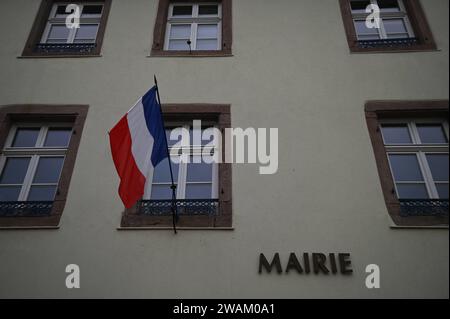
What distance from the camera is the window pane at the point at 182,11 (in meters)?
7.19

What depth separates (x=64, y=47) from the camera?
21.2ft

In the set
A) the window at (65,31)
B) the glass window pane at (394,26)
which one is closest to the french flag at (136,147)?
the window at (65,31)

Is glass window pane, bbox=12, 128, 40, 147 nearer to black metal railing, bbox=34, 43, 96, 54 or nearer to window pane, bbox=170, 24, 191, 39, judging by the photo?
black metal railing, bbox=34, 43, 96, 54

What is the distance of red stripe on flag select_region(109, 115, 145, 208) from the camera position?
4.18 m

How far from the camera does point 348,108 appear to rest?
5.44 meters

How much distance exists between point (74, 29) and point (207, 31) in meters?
2.40

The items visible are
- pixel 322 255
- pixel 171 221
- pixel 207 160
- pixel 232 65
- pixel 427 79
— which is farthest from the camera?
pixel 232 65

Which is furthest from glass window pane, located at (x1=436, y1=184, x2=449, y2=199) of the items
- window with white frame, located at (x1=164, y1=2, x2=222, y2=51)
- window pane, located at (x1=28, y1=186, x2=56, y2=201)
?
window pane, located at (x1=28, y1=186, x2=56, y2=201)

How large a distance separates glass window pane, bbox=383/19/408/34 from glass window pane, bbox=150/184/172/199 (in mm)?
4654

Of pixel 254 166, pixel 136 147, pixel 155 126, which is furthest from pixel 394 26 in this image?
pixel 136 147

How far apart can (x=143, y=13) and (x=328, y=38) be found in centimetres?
325

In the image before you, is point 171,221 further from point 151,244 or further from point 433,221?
point 433,221
